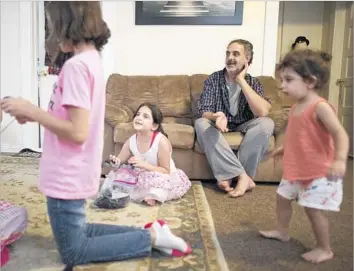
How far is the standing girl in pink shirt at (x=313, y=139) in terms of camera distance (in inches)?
28.4

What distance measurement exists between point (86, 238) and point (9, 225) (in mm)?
248

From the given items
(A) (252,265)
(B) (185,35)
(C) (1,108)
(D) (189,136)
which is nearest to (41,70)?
(C) (1,108)

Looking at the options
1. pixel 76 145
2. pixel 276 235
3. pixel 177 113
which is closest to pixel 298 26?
pixel 177 113

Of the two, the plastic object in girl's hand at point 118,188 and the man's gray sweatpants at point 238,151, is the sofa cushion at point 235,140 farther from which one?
the plastic object in girl's hand at point 118,188

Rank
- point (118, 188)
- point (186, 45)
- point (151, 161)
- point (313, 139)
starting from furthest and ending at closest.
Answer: point (186, 45)
point (151, 161)
point (118, 188)
point (313, 139)

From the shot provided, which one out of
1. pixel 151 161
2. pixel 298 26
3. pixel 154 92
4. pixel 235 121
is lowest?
pixel 151 161

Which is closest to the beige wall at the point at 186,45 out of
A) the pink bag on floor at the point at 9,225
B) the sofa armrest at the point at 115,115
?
the sofa armrest at the point at 115,115

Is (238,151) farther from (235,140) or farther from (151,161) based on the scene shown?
(151,161)

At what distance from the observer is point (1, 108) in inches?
23.7

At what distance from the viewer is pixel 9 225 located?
88 cm

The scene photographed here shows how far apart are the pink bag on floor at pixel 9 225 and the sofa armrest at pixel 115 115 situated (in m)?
0.77

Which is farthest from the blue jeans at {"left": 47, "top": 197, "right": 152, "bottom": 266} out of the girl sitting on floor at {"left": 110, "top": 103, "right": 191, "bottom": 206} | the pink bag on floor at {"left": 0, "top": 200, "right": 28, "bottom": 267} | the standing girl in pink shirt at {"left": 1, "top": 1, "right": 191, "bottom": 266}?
the girl sitting on floor at {"left": 110, "top": 103, "right": 191, "bottom": 206}

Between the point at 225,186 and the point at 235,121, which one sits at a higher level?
the point at 235,121

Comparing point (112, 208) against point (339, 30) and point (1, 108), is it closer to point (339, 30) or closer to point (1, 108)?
point (1, 108)
